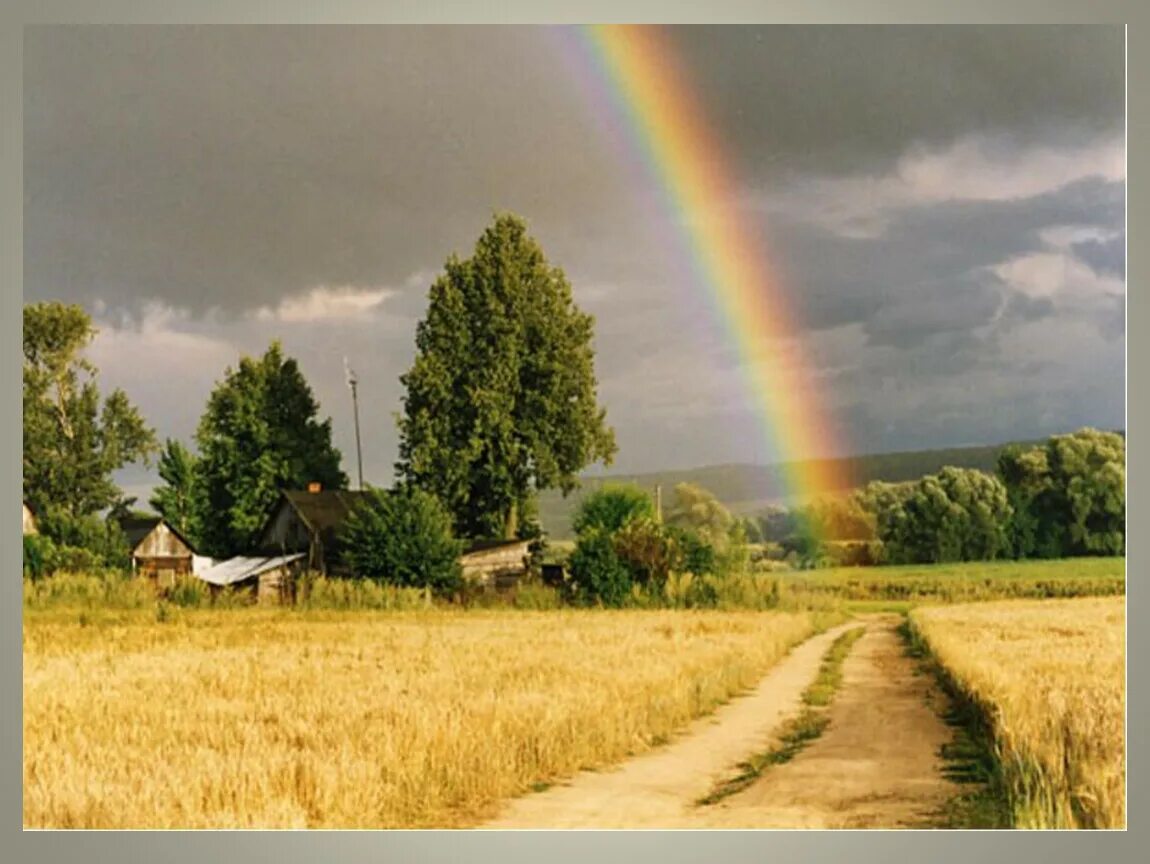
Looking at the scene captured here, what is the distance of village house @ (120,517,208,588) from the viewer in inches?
402

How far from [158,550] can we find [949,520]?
4.15 m

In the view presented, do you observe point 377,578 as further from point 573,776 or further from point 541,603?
point 573,776

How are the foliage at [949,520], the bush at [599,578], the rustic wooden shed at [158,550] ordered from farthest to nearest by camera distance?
the bush at [599,578] → the rustic wooden shed at [158,550] → the foliage at [949,520]

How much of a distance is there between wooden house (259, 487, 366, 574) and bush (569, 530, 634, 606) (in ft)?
4.14

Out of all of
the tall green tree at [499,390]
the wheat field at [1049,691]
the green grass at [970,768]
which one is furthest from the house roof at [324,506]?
the green grass at [970,768]

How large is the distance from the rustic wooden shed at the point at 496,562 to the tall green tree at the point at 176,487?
4.81 feet

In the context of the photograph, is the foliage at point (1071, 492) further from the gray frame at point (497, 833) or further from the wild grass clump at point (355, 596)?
the wild grass clump at point (355, 596)

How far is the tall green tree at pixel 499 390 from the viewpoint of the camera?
32.8 ft

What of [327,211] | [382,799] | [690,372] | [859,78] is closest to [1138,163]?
[859,78]

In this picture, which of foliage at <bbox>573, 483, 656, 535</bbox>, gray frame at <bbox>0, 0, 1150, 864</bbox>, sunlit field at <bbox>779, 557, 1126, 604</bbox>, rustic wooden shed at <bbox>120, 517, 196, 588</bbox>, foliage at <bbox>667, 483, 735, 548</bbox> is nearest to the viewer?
gray frame at <bbox>0, 0, 1150, 864</bbox>

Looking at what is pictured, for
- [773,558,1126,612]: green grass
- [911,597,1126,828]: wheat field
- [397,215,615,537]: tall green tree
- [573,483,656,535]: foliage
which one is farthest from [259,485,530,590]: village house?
[911,597,1126,828]: wheat field

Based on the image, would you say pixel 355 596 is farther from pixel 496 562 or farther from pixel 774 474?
pixel 774 474

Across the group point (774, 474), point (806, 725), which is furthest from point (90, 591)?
point (806, 725)

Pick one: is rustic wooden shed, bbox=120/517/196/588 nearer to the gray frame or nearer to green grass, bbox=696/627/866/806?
the gray frame
